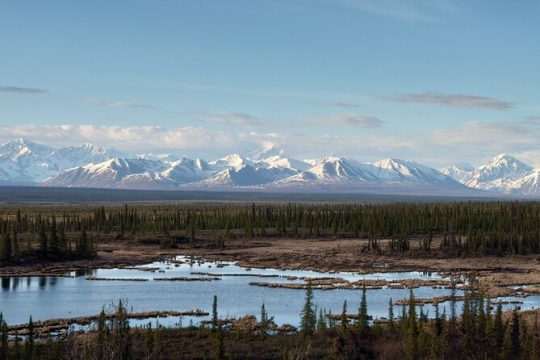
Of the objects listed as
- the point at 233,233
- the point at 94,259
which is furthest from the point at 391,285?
the point at 233,233

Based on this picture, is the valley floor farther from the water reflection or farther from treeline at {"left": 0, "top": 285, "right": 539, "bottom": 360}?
treeline at {"left": 0, "top": 285, "right": 539, "bottom": 360}

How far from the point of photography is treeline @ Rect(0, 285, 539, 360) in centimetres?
5194

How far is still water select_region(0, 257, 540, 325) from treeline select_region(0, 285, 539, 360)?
1017 centimetres

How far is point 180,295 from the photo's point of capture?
87250 millimetres

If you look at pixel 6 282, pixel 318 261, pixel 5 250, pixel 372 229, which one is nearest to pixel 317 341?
pixel 6 282

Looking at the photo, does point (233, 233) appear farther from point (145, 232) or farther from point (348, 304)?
point (348, 304)

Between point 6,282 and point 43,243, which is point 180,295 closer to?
point 6,282

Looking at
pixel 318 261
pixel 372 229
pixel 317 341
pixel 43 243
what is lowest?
pixel 318 261

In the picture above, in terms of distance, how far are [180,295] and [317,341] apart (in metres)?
32.7

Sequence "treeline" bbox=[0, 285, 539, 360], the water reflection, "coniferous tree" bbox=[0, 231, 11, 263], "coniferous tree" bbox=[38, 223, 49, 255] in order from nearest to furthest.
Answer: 1. "treeline" bbox=[0, 285, 539, 360]
2. the water reflection
3. "coniferous tree" bbox=[0, 231, 11, 263]
4. "coniferous tree" bbox=[38, 223, 49, 255]

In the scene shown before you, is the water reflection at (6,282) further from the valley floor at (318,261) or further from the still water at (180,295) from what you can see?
the valley floor at (318,261)

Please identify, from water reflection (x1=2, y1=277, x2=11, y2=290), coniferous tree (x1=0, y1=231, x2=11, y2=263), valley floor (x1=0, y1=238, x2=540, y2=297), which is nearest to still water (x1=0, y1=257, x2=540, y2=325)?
water reflection (x1=2, y1=277, x2=11, y2=290)

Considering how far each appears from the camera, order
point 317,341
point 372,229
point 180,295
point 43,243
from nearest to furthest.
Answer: point 317,341 → point 180,295 → point 43,243 → point 372,229

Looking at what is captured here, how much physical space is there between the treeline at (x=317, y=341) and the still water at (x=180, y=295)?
10167 millimetres
